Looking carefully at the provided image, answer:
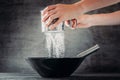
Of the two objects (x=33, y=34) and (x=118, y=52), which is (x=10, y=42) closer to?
(x=33, y=34)

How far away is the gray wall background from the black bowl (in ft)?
1.69

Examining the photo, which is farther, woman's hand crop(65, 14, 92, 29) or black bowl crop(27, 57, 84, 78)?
woman's hand crop(65, 14, 92, 29)

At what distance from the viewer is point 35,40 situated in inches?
89.7

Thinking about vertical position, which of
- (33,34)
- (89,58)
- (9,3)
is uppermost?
(9,3)

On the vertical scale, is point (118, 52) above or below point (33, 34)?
below

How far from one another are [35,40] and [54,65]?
0.62 meters

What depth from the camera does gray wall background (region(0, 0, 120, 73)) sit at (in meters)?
A: 2.23

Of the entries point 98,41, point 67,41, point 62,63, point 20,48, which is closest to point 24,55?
point 20,48

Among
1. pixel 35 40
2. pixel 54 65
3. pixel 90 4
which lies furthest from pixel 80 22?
pixel 35 40

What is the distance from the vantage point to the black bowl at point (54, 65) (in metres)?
1.68

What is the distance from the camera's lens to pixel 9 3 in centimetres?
233

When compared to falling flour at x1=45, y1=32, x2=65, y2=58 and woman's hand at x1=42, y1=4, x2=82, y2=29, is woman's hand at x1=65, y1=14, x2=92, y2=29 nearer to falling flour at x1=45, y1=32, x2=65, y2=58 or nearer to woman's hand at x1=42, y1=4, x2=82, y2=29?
falling flour at x1=45, y1=32, x2=65, y2=58

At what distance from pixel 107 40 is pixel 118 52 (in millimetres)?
110

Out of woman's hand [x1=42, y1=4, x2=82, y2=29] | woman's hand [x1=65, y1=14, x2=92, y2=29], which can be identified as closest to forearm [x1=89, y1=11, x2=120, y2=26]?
woman's hand [x1=65, y1=14, x2=92, y2=29]
